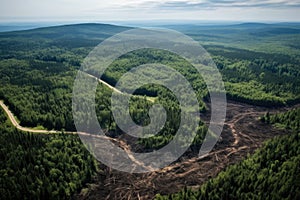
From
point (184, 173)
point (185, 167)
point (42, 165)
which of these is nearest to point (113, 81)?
point (185, 167)

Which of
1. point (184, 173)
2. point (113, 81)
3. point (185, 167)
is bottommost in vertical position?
point (184, 173)

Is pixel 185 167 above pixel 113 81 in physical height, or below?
below

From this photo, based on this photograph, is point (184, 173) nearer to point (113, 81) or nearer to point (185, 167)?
point (185, 167)

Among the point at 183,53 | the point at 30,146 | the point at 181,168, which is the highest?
the point at 183,53

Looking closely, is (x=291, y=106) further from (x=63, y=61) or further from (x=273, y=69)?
(x=63, y=61)

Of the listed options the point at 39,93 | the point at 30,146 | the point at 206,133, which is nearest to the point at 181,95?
the point at 206,133

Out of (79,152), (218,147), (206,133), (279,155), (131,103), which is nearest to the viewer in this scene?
(279,155)

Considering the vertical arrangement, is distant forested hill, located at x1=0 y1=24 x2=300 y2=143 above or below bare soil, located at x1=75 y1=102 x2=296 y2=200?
above

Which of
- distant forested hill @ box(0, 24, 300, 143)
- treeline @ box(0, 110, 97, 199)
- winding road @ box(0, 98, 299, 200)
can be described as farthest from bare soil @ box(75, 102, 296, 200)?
distant forested hill @ box(0, 24, 300, 143)

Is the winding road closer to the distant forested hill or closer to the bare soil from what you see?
the bare soil
